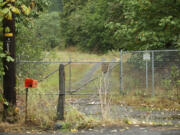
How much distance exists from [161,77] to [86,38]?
95.8ft

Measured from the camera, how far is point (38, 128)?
7340mm

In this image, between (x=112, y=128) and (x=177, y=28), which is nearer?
(x=112, y=128)

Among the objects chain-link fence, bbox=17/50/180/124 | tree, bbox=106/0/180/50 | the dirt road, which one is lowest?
the dirt road

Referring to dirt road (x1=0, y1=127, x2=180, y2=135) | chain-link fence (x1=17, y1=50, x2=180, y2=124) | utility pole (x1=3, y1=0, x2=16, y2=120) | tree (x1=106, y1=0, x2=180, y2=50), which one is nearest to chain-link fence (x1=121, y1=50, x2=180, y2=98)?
chain-link fence (x1=17, y1=50, x2=180, y2=124)

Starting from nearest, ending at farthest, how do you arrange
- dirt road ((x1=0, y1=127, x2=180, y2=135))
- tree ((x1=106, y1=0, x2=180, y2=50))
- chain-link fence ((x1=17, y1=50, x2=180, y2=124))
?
1. dirt road ((x1=0, y1=127, x2=180, y2=135))
2. chain-link fence ((x1=17, y1=50, x2=180, y2=124))
3. tree ((x1=106, y1=0, x2=180, y2=50))

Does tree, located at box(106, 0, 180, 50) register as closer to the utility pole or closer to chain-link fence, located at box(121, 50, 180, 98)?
chain-link fence, located at box(121, 50, 180, 98)

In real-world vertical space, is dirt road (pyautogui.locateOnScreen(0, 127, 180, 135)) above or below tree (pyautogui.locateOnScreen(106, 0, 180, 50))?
below

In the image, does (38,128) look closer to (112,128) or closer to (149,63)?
(112,128)

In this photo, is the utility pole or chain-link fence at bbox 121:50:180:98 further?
chain-link fence at bbox 121:50:180:98

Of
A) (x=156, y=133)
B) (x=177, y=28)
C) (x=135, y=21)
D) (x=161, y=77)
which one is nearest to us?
(x=156, y=133)

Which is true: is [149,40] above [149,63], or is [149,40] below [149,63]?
above

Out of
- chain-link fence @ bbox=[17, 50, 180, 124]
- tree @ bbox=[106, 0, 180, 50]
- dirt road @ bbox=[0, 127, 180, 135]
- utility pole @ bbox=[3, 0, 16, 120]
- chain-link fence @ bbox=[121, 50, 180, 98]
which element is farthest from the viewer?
tree @ bbox=[106, 0, 180, 50]

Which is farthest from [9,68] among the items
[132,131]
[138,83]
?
[138,83]

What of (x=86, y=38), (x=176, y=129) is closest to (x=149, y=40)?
(x=176, y=129)
